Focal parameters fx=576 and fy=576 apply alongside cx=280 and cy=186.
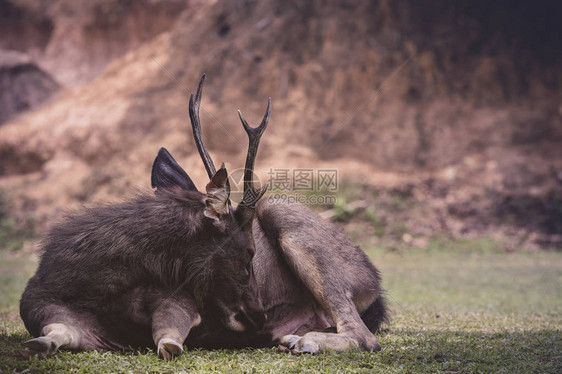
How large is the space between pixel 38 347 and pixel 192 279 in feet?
3.55

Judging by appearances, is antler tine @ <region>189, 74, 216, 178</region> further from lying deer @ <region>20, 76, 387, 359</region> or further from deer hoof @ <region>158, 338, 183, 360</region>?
deer hoof @ <region>158, 338, 183, 360</region>

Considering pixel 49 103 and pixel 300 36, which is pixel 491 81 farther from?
pixel 49 103

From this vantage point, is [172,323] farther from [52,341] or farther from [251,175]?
[251,175]

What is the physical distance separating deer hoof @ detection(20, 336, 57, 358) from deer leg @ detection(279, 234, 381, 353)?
147cm

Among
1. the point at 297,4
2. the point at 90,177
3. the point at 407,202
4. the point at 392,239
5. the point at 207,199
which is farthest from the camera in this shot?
the point at 297,4

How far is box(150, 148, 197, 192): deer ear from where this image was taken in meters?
4.50

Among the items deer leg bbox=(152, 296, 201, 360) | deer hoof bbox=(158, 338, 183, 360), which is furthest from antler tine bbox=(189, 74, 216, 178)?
deer hoof bbox=(158, 338, 183, 360)

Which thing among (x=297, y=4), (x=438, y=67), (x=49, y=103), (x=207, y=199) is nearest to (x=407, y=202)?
(x=438, y=67)

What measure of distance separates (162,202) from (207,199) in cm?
36

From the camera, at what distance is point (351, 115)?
16.5 metres

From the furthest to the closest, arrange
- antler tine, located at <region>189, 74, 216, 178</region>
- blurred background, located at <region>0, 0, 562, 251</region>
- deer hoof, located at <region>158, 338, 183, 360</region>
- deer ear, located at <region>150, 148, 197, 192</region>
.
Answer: blurred background, located at <region>0, 0, 562, 251</region> < deer ear, located at <region>150, 148, 197, 192</region> < antler tine, located at <region>189, 74, 216, 178</region> < deer hoof, located at <region>158, 338, 183, 360</region>

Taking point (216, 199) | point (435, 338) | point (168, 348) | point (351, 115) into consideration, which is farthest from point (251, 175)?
point (351, 115)

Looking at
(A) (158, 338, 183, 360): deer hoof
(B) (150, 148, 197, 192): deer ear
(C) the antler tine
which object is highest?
(C) the antler tine

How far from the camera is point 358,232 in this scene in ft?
43.5
